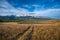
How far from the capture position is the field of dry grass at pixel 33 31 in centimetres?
224

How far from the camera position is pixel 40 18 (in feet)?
7.59

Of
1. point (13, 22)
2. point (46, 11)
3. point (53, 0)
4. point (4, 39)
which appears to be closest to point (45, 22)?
point (46, 11)

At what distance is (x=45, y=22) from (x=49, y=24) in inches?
3.7

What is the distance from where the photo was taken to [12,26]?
2324 mm

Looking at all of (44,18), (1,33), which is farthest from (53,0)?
(1,33)

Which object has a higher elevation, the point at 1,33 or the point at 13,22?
the point at 13,22

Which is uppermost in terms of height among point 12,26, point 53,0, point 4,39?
point 53,0

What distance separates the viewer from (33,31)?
7.47 feet

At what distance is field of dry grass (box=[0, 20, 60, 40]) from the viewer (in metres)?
2.24

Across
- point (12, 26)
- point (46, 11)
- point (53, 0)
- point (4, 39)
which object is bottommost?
point (4, 39)

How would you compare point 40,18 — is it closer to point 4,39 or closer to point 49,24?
point 49,24

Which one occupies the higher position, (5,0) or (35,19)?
(5,0)

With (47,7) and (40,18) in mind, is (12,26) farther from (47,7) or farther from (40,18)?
(47,7)

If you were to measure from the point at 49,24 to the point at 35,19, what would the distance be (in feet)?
1.06
